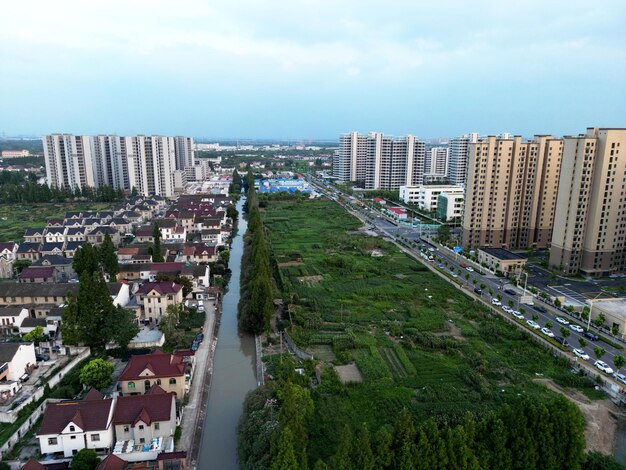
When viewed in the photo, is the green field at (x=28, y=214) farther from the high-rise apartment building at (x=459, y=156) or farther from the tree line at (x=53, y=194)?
the high-rise apartment building at (x=459, y=156)

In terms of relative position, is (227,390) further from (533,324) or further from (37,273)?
(37,273)

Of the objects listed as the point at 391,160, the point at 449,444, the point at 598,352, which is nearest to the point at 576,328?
the point at 598,352

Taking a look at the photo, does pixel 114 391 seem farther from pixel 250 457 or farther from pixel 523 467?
pixel 523 467

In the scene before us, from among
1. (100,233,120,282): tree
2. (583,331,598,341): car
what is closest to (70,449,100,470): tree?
(100,233,120,282): tree

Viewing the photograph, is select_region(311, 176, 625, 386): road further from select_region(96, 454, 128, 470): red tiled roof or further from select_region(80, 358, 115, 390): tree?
select_region(80, 358, 115, 390): tree

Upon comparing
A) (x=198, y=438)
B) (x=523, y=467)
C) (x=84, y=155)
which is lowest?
(x=198, y=438)

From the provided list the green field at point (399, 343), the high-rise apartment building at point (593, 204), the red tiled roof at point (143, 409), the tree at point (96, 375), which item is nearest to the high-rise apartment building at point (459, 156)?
the high-rise apartment building at point (593, 204)

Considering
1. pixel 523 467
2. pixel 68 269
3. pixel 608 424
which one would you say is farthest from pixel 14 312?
pixel 608 424
